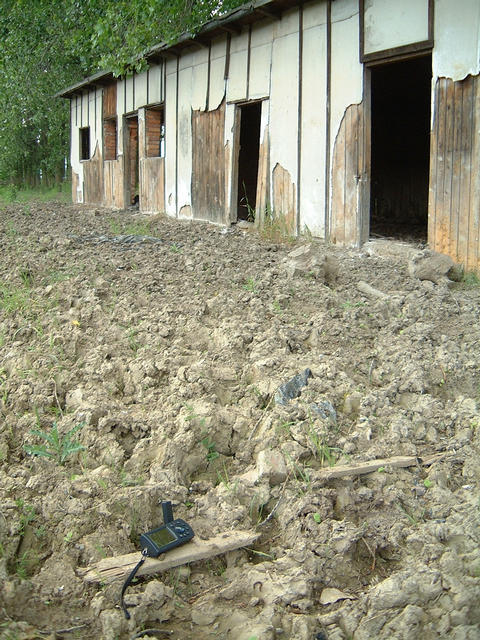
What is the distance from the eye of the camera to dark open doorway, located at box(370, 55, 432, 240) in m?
11.8

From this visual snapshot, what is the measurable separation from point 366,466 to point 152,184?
408 inches

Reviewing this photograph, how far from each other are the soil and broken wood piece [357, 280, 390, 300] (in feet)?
0.07

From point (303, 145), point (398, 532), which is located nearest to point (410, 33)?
point (303, 145)

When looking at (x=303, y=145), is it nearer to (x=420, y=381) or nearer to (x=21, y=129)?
(x=420, y=381)

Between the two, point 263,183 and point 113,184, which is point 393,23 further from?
point 113,184

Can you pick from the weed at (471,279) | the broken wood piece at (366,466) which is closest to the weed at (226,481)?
the broken wood piece at (366,466)

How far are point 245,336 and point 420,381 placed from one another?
1203 millimetres

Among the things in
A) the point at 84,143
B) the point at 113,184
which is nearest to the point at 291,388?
the point at 113,184

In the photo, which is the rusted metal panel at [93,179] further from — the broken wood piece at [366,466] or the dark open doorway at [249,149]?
the broken wood piece at [366,466]

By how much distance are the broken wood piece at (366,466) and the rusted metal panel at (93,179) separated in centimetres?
1330

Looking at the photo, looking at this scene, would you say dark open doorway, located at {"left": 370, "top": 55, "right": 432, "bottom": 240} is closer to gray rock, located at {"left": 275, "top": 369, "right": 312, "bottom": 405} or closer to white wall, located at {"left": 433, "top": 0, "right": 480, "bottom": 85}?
white wall, located at {"left": 433, "top": 0, "right": 480, "bottom": 85}

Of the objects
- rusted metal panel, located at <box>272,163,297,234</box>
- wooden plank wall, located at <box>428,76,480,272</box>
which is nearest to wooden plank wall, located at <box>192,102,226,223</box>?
rusted metal panel, located at <box>272,163,297,234</box>

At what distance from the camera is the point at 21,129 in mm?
21078

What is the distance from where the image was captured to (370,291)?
5277mm
